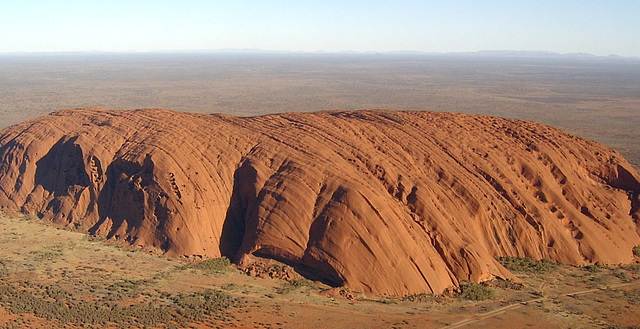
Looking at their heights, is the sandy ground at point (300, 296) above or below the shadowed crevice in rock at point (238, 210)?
below

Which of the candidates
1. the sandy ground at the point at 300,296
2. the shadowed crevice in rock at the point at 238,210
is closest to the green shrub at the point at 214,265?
the sandy ground at the point at 300,296

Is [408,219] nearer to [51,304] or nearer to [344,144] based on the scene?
[344,144]

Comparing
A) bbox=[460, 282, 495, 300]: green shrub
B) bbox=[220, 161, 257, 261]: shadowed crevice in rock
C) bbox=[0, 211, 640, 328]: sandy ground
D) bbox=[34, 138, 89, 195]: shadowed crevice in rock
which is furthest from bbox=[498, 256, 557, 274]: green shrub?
bbox=[34, 138, 89, 195]: shadowed crevice in rock

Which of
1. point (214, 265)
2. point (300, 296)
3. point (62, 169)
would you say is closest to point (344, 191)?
point (300, 296)

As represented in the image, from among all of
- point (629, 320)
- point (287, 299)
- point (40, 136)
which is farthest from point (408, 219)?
point (40, 136)

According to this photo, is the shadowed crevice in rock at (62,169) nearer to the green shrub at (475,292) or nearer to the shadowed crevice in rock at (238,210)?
the shadowed crevice in rock at (238,210)

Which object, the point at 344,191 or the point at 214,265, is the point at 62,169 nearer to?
A: the point at 214,265
